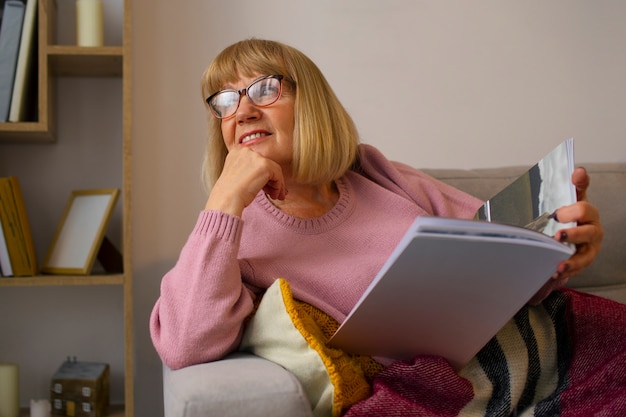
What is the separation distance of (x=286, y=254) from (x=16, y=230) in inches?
36.1

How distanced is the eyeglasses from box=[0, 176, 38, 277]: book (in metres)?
0.81

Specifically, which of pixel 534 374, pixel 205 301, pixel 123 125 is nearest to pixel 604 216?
pixel 534 374

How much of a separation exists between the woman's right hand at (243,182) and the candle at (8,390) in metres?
0.99

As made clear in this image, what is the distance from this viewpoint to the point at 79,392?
1.89m

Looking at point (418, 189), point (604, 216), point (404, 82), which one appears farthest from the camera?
point (404, 82)

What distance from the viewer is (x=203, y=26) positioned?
210 centimetres

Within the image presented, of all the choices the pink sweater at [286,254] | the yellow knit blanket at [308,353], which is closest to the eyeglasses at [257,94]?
the pink sweater at [286,254]

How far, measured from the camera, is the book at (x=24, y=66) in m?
1.82

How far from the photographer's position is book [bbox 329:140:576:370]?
81 centimetres

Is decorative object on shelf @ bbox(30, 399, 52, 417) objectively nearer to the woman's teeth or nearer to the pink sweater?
the pink sweater

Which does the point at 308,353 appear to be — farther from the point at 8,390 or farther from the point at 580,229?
the point at 8,390

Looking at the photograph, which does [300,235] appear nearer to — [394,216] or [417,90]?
[394,216]

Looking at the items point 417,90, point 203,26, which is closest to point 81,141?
point 203,26

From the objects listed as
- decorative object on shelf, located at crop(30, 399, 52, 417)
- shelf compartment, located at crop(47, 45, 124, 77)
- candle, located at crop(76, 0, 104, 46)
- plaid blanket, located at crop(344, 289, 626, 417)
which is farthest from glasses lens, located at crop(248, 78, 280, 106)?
decorative object on shelf, located at crop(30, 399, 52, 417)
